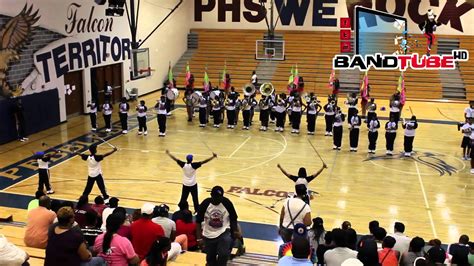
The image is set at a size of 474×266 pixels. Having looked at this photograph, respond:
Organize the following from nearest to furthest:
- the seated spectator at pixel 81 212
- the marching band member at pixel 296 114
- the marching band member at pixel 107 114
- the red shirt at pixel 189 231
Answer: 1. the seated spectator at pixel 81 212
2. the red shirt at pixel 189 231
3. the marching band member at pixel 107 114
4. the marching band member at pixel 296 114

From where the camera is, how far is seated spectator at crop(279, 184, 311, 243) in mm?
7785

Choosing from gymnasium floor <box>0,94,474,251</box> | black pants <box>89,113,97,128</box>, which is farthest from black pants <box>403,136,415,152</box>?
black pants <box>89,113,97,128</box>

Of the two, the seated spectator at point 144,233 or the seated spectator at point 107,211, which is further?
the seated spectator at point 107,211

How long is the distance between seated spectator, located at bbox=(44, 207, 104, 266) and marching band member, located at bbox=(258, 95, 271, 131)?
47.7 ft

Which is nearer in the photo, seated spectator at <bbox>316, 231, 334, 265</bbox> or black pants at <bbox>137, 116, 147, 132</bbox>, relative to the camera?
seated spectator at <bbox>316, 231, 334, 265</bbox>

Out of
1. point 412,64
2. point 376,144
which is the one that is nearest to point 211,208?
point 412,64

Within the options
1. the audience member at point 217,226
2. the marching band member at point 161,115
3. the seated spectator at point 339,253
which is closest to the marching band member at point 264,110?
the marching band member at point 161,115

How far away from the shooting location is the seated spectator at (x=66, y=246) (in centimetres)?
537

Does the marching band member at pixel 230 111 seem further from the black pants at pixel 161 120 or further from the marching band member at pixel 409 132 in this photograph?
the marching band member at pixel 409 132

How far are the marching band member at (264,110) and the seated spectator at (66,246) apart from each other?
1455 centimetres

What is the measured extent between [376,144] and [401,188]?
4682 millimetres

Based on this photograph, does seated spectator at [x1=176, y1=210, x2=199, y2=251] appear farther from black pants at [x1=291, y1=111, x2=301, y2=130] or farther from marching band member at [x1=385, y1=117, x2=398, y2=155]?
black pants at [x1=291, y1=111, x2=301, y2=130]

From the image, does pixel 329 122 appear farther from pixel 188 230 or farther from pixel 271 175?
pixel 188 230

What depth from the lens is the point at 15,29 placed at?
18.0 m
